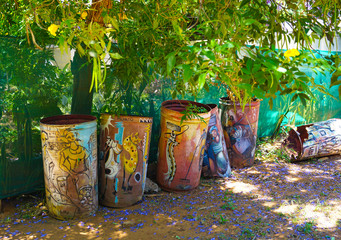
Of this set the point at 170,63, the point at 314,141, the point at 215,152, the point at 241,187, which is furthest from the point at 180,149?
the point at 314,141

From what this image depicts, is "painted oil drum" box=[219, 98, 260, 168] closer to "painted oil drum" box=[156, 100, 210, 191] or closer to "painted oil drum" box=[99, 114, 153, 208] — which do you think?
"painted oil drum" box=[156, 100, 210, 191]

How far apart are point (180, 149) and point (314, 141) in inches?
89.6

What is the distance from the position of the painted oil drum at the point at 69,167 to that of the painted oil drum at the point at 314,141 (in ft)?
9.94

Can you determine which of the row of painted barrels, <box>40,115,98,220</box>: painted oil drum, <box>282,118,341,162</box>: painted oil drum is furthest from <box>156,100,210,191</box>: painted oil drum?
<box>282,118,341,162</box>: painted oil drum

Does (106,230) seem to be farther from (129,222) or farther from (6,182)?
(6,182)

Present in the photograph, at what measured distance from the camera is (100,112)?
3.55 meters

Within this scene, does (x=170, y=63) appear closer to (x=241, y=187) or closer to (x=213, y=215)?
(x=213, y=215)

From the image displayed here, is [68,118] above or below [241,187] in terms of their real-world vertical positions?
above

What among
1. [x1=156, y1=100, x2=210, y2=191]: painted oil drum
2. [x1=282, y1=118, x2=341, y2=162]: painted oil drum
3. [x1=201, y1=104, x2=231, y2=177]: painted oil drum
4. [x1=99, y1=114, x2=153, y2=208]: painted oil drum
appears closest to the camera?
[x1=99, y1=114, x2=153, y2=208]: painted oil drum

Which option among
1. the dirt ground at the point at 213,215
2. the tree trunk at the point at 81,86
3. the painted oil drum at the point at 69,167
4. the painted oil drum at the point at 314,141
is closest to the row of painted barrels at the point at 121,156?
the painted oil drum at the point at 69,167

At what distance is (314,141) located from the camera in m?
4.77

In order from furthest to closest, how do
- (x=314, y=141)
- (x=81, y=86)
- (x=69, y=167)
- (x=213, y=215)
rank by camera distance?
(x=314, y=141) < (x=81, y=86) < (x=213, y=215) < (x=69, y=167)

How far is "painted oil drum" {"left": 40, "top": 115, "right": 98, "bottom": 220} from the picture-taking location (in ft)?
9.46

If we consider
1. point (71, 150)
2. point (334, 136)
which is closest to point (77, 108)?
point (71, 150)
